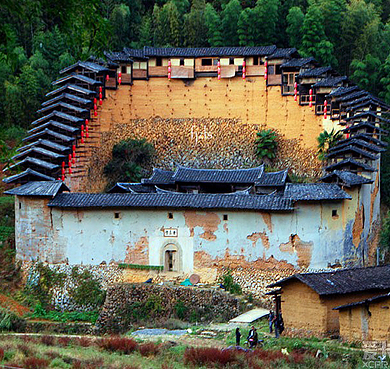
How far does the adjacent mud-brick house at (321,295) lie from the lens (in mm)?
20297

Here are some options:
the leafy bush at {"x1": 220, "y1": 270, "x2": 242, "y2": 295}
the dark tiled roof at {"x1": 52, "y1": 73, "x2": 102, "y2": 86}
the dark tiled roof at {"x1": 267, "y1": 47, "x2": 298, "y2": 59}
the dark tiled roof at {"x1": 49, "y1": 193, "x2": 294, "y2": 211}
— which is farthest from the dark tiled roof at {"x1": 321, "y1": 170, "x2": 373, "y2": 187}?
the dark tiled roof at {"x1": 52, "y1": 73, "x2": 102, "y2": 86}

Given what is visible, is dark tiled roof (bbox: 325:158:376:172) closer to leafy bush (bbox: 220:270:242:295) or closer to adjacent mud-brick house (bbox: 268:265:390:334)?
leafy bush (bbox: 220:270:242:295)

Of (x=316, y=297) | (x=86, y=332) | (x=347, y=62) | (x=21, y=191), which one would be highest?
(x=347, y=62)

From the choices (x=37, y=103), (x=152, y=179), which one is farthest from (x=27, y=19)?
(x=37, y=103)

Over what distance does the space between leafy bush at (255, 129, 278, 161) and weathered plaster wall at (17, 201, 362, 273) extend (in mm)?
9612

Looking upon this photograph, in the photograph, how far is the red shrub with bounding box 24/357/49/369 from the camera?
15008mm

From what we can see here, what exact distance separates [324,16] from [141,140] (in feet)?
40.9

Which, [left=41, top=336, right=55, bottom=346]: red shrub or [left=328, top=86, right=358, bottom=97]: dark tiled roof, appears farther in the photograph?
[left=328, top=86, right=358, bottom=97]: dark tiled roof

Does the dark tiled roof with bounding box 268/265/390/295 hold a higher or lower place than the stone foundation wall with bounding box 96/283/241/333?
higher

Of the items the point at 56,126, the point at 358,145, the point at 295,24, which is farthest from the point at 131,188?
the point at 295,24

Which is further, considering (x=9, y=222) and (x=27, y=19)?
(x=9, y=222)

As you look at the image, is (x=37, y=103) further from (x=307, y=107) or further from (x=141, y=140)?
(x=307, y=107)

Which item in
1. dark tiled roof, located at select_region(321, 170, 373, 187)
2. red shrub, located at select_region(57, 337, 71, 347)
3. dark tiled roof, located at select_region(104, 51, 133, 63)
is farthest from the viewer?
dark tiled roof, located at select_region(104, 51, 133, 63)

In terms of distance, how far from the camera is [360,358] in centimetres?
1730
